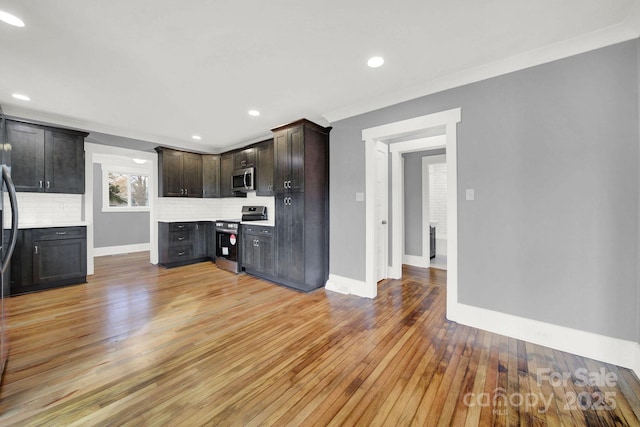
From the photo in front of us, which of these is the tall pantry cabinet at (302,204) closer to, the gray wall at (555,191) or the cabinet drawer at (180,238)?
the gray wall at (555,191)

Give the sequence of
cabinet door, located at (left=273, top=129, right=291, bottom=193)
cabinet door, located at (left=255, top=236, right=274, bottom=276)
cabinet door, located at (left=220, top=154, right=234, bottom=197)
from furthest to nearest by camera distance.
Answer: cabinet door, located at (left=220, top=154, right=234, bottom=197) < cabinet door, located at (left=255, top=236, right=274, bottom=276) < cabinet door, located at (left=273, top=129, right=291, bottom=193)

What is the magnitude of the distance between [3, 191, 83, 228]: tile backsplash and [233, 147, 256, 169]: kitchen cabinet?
8.73 ft

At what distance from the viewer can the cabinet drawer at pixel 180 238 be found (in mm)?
4832

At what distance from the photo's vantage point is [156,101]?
10.4 feet

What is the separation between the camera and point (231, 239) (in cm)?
459

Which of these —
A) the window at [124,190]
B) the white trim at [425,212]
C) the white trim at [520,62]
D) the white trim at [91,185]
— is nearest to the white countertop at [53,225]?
the white trim at [91,185]

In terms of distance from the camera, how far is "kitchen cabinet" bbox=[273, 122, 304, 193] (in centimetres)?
346

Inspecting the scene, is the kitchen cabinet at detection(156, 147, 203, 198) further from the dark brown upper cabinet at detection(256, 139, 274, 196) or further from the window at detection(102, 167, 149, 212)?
the window at detection(102, 167, 149, 212)

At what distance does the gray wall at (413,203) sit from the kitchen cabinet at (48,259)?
18.8 feet

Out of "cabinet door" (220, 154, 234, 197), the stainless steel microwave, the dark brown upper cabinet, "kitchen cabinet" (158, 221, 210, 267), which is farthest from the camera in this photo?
"cabinet door" (220, 154, 234, 197)

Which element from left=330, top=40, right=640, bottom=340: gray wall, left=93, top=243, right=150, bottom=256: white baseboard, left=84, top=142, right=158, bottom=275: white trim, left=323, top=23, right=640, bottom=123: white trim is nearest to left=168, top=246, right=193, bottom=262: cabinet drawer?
left=84, top=142, right=158, bottom=275: white trim

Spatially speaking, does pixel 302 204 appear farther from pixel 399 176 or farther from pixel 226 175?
pixel 226 175

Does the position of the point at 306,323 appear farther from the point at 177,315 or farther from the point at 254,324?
the point at 177,315

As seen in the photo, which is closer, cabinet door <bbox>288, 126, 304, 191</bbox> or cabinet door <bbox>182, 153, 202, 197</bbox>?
cabinet door <bbox>288, 126, 304, 191</bbox>
